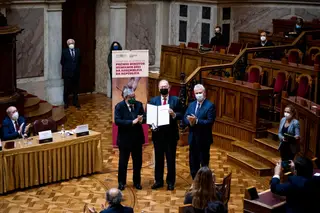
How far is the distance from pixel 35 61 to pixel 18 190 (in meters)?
5.66

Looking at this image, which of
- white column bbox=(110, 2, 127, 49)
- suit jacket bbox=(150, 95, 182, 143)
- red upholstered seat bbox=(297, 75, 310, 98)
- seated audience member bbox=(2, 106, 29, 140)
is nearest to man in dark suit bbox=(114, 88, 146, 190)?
suit jacket bbox=(150, 95, 182, 143)

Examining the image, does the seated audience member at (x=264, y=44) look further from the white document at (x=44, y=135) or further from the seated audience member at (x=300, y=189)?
the seated audience member at (x=300, y=189)

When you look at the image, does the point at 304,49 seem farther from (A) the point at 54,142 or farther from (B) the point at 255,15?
(A) the point at 54,142

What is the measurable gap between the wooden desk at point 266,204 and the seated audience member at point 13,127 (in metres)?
4.03

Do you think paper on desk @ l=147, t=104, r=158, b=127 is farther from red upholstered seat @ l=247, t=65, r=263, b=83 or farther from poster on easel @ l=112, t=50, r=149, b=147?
red upholstered seat @ l=247, t=65, r=263, b=83

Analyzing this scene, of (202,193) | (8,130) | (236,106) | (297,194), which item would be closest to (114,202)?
(202,193)

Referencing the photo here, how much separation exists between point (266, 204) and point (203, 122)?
2.44m

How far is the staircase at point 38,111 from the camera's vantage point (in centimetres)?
1316

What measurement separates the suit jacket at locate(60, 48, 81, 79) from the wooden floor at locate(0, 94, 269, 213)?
11.3ft

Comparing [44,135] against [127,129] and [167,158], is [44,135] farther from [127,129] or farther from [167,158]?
[167,158]

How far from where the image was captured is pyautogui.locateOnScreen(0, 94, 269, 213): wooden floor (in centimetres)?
923

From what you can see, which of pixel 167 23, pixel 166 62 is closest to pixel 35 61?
pixel 166 62

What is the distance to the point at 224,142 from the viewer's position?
12.2m

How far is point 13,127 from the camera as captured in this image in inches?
399
